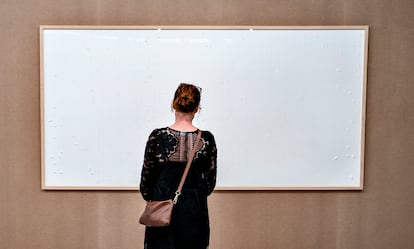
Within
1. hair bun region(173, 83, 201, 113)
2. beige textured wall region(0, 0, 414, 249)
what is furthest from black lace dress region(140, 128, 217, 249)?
beige textured wall region(0, 0, 414, 249)

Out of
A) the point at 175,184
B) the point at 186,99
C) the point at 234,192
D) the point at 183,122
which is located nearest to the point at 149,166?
the point at 175,184

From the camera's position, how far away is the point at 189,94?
2.39 meters

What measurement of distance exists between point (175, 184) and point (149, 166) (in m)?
0.17

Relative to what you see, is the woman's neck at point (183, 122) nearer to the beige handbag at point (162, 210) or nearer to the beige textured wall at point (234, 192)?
the beige handbag at point (162, 210)

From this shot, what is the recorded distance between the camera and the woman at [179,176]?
2.37 metres

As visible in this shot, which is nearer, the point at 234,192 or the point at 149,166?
the point at 149,166

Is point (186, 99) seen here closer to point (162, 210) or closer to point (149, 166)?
point (149, 166)

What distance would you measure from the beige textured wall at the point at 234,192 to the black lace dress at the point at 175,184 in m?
0.96

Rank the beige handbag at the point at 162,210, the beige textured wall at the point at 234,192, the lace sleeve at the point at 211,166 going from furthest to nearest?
the beige textured wall at the point at 234,192
the lace sleeve at the point at 211,166
the beige handbag at the point at 162,210

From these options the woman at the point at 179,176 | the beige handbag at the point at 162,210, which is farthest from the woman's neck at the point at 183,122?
the beige handbag at the point at 162,210

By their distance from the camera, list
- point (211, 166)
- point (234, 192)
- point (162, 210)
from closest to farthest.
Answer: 1. point (162, 210)
2. point (211, 166)
3. point (234, 192)

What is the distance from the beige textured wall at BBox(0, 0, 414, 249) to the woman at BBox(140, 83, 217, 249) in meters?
0.96

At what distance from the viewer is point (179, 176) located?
2365 millimetres

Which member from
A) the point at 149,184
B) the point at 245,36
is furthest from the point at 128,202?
the point at 245,36
